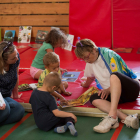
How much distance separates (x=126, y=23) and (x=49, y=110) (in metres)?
3.21

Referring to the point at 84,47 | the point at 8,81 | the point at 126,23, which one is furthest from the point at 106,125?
the point at 126,23

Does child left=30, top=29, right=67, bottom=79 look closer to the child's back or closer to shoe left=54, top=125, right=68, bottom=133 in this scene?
the child's back

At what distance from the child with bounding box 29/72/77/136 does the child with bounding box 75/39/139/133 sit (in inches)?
9.6

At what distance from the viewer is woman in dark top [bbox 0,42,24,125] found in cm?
201

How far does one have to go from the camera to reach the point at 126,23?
448 centimetres

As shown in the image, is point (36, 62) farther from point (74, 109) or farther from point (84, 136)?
point (84, 136)

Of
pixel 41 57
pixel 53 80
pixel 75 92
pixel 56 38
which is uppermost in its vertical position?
pixel 56 38

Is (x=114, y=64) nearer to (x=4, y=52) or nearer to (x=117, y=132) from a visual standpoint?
(x=117, y=132)

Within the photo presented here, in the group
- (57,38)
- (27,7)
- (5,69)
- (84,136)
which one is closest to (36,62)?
(57,38)

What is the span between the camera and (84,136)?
5.75ft

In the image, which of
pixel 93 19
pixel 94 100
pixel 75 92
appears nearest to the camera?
pixel 94 100

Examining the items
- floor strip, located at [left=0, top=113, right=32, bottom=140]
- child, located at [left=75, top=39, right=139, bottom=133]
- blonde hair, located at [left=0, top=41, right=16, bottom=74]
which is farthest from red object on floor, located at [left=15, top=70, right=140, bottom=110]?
blonde hair, located at [left=0, top=41, right=16, bottom=74]

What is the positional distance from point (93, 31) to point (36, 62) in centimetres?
205

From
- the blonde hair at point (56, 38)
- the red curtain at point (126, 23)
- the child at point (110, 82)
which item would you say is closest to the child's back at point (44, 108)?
the child at point (110, 82)
